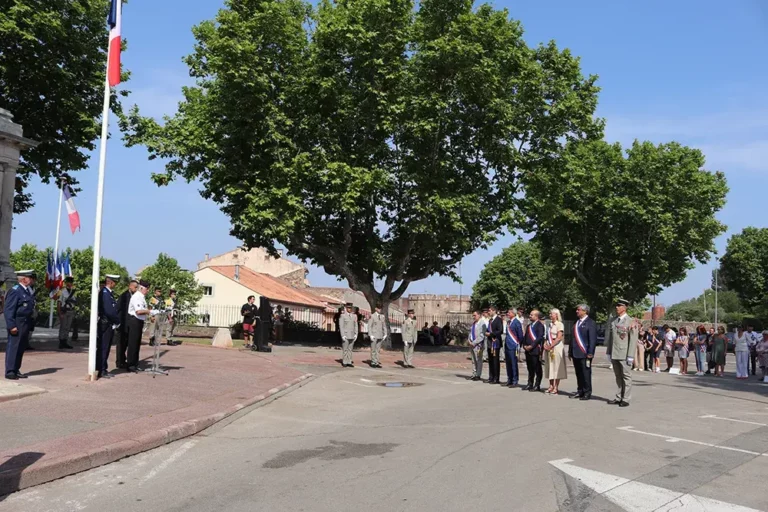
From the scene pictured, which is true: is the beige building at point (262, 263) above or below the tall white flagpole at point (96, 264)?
above

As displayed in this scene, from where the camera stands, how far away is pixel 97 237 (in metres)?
11.9

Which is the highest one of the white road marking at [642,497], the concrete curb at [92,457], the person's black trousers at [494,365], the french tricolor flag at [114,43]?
the french tricolor flag at [114,43]

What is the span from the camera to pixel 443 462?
23.4ft

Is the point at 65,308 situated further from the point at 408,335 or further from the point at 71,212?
the point at 408,335

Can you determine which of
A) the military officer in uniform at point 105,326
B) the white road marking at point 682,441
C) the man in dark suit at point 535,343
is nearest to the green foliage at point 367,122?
the man in dark suit at point 535,343

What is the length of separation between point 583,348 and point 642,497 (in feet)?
25.6

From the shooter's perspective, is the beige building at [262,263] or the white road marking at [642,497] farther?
the beige building at [262,263]

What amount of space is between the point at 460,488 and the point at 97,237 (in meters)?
8.73

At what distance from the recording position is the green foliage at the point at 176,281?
42656mm

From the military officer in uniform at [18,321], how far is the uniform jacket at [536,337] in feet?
33.6

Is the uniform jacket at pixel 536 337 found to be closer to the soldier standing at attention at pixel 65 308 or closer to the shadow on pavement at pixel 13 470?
the shadow on pavement at pixel 13 470

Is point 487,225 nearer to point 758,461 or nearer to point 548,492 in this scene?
point 758,461

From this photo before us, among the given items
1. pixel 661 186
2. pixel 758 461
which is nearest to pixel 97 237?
pixel 758 461

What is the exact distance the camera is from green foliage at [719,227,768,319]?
71.4m
